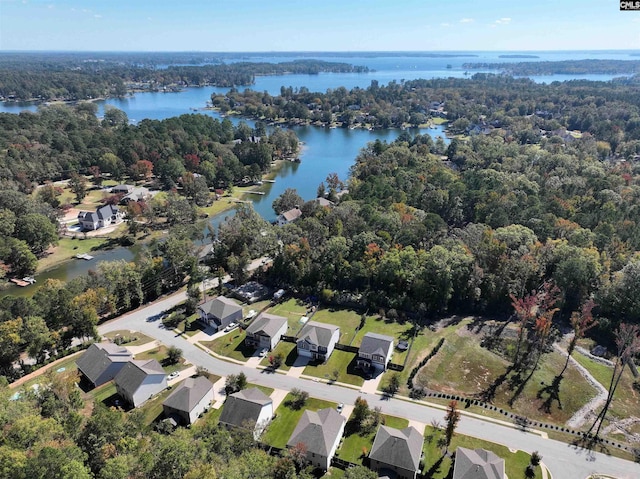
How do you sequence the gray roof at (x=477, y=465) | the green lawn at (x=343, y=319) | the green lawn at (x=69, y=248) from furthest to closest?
the green lawn at (x=69, y=248)
the green lawn at (x=343, y=319)
the gray roof at (x=477, y=465)

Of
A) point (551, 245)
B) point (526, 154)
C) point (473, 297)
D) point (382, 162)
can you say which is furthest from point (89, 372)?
point (526, 154)

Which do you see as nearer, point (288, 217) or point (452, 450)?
point (452, 450)

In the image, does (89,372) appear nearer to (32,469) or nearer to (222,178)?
(32,469)

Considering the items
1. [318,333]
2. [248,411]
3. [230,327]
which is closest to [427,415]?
[318,333]

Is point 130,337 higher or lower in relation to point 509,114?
lower

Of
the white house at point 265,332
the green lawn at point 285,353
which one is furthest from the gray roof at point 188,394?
the white house at point 265,332

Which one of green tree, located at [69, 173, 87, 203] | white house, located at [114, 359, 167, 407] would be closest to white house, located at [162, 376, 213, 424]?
white house, located at [114, 359, 167, 407]

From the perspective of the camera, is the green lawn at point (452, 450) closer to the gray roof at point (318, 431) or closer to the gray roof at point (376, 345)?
the gray roof at point (318, 431)

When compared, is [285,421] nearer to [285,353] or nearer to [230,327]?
[285,353]
